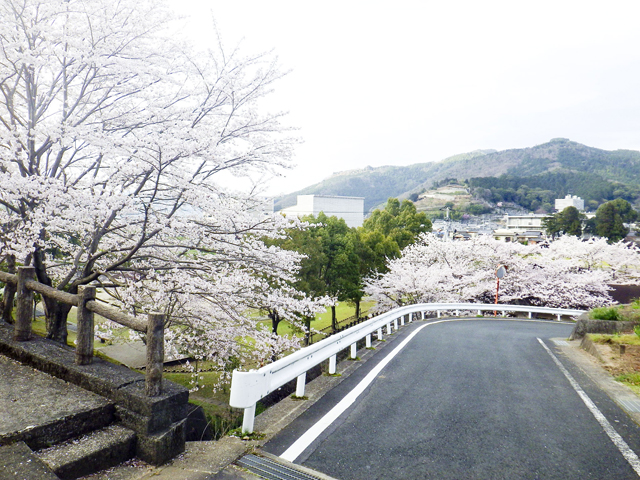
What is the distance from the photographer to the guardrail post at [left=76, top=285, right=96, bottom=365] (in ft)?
12.6

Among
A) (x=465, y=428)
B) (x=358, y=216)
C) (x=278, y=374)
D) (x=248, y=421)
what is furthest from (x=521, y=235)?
(x=248, y=421)

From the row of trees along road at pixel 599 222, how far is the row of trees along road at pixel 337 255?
4469cm

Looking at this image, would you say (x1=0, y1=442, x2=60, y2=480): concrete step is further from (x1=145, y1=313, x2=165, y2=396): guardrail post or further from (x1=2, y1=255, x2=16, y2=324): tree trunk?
(x1=2, y1=255, x2=16, y2=324): tree trunk

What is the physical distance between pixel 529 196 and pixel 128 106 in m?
179

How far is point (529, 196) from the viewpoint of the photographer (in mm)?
159875

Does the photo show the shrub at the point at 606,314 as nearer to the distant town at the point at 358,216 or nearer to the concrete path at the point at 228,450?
the concrete path at the point at 228,450

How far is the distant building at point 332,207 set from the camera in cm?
7238

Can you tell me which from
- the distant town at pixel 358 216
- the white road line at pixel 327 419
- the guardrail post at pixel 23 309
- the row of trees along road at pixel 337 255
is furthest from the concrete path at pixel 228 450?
the distant town at pixel 358 216

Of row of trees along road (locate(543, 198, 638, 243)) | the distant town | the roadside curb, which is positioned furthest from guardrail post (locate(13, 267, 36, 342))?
row of trees along road (locate(543, 198, 638, 243))

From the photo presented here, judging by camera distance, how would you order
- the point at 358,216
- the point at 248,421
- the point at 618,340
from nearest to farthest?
the point at 248,421 < the point at 618,340 < the point at 358,216

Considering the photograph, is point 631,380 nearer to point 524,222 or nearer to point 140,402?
point 140,402

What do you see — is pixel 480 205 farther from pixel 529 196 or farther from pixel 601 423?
pixel 601 423

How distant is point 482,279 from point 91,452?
27372mm

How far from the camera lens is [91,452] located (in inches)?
111
